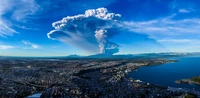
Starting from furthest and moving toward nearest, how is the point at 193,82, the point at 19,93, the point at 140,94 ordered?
the point at 193,82, the point at 19,93, the point at 140,94

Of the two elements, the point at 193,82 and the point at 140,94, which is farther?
the point at 193,82

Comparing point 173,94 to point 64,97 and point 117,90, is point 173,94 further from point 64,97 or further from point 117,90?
point 64,97

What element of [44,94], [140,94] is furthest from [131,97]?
[44,94]

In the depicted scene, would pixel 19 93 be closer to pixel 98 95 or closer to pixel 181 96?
pixel 98 95

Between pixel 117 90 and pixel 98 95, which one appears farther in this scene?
pixel 117 90

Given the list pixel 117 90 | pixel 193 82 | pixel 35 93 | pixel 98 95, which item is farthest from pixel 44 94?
pixel 193 82

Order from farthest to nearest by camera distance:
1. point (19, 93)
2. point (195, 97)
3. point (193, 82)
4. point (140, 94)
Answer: point (193, 82), point (19, 93), point (140, 94), point (195, 97)

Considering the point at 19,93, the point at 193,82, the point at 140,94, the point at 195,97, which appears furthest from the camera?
the point at 193,82

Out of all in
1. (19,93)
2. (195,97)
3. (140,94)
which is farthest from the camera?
(19,93)
